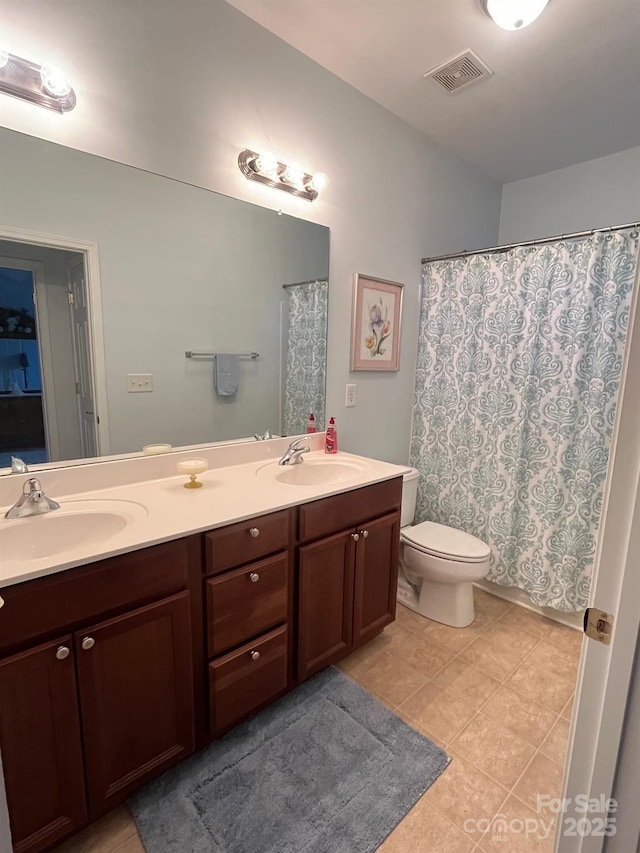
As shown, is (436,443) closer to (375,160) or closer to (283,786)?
(375,160)

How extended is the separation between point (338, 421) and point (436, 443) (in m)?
0.74

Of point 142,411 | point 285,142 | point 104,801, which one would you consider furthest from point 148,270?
point 104,801

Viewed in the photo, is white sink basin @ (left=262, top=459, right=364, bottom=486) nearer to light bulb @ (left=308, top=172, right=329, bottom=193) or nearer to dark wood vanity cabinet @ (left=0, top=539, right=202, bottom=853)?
dark wood vanity cabinet @ (left=0, top=539, right=202, bottom=853)

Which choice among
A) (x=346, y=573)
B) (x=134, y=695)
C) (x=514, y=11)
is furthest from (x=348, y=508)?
(x=514, y=11)

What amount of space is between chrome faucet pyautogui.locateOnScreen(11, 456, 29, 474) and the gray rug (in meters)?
1.08

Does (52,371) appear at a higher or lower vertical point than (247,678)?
higher

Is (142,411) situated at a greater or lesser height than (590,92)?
lesser

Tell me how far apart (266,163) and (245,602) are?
1.69 m

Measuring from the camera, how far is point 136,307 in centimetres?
151

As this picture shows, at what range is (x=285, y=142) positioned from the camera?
69.9 inches

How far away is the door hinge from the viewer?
0.65m

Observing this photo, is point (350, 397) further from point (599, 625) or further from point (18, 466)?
point (599, 625)

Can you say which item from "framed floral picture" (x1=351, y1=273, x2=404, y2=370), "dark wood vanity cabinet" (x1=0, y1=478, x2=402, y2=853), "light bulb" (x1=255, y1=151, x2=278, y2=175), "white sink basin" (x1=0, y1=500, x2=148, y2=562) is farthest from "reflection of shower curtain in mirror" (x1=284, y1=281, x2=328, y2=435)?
"white sink basin" (x1=0, y1=500, x2=148, y2=562)

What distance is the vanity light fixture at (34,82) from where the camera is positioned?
1164mm
